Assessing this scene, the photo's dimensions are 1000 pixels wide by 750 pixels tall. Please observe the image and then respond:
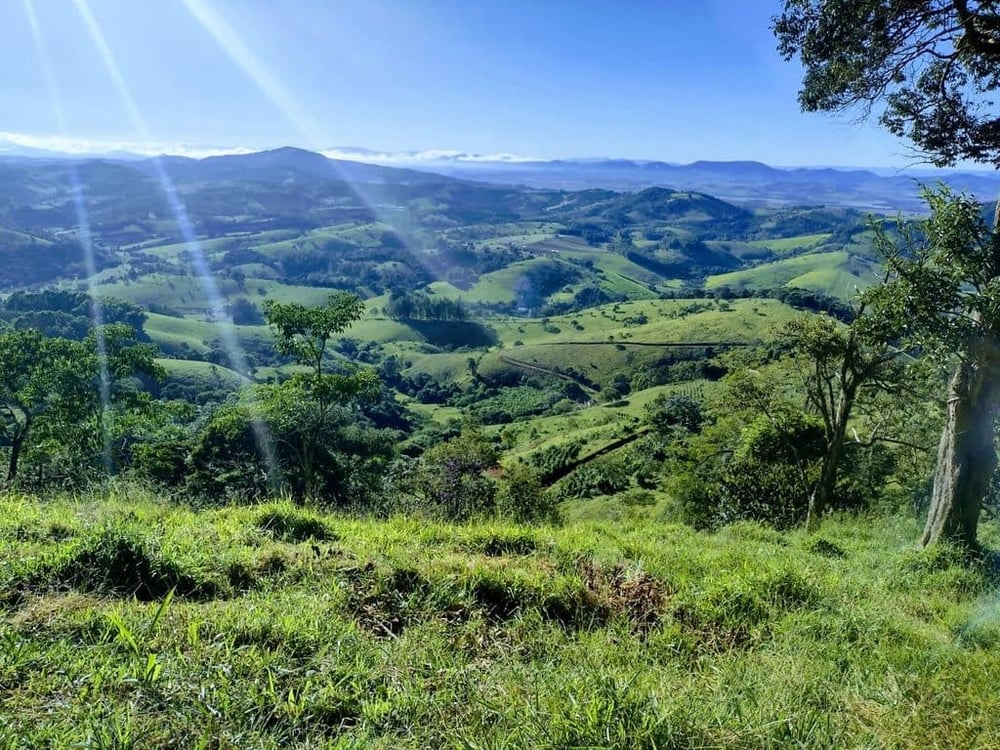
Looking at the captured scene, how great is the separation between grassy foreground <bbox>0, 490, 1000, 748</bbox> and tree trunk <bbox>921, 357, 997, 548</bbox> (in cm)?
203

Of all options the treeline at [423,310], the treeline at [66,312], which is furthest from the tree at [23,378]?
the treeline at [423,310]

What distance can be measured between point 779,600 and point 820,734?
1.99 m

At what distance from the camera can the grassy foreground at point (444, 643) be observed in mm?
2600

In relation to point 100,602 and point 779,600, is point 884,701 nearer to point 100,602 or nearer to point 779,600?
point 779,600

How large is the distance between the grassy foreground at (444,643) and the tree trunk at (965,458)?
203 cm

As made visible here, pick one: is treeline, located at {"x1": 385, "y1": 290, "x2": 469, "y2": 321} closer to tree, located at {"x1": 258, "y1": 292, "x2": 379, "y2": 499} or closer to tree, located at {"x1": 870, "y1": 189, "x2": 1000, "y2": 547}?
tree, located at {"x1": 258, "y1": 292, "x2": 379, "y2": 499}

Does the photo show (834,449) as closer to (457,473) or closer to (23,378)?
(457,473)

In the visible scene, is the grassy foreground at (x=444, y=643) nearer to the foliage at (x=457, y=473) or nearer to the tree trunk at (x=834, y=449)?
the tree trunk at (x=834, y=449)

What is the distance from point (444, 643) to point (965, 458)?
7.36 metres

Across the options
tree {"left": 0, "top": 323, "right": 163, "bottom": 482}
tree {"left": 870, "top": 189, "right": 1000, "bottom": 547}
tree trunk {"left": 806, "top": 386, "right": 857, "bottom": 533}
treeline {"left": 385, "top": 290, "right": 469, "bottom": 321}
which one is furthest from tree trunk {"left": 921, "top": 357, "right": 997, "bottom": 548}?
treeline {"left": 385, "top": 290, "right": 469, "bottom": 321}

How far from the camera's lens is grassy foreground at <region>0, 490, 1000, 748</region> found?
260cm

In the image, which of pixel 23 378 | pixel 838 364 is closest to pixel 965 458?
pixel 838 364

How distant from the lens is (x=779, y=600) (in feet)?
14.6

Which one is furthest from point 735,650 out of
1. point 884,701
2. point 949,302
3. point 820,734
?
point 949,302
